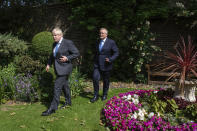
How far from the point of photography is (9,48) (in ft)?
22.1

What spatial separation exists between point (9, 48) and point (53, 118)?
4011 mm

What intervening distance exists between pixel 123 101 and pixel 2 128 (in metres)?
2.45

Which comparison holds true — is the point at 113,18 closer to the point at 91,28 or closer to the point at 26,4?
the point at 91,28

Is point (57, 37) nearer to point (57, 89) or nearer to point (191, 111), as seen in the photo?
point (57, 89)

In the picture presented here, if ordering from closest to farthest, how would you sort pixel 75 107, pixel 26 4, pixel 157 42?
pixel 75 107 < pixel 157 42 < pixel 26 4

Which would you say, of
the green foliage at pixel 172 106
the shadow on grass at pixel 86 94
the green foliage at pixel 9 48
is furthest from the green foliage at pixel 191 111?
the green foliage at pixel 9 48

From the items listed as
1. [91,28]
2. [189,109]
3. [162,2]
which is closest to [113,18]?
[91,28]

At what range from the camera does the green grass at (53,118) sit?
3.59 meters

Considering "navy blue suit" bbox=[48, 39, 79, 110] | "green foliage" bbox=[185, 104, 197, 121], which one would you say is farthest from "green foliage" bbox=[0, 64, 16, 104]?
"green foliage" bbox=[185, 104, 197, 121]

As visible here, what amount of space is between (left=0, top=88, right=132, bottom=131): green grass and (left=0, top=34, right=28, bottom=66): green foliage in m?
2.56

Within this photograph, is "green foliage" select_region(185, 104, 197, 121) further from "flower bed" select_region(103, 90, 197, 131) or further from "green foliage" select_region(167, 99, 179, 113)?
"flower bed" select_region(103, 90, 197, 131)

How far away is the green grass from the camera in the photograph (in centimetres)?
359

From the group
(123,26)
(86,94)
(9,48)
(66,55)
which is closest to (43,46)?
(9,48)

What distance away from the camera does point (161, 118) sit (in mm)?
3373
